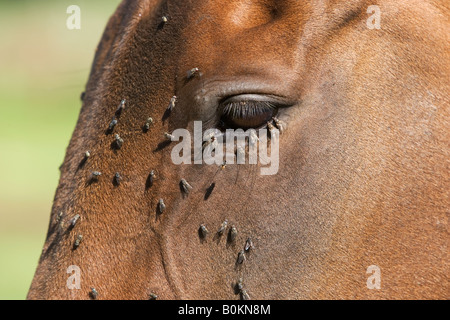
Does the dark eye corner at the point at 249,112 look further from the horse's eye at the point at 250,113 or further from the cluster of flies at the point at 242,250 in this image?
the cluster of flies at the point at 242,250

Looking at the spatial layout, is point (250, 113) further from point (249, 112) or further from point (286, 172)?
point (286, 172)

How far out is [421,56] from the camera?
3.20 m

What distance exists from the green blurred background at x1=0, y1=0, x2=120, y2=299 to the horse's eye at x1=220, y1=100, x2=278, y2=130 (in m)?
8.30

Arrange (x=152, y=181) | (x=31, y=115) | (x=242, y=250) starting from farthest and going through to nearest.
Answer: (x=31, y=115) → (x=152, y=181) → (x=242, y=250)

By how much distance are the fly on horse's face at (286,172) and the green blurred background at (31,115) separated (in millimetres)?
7878

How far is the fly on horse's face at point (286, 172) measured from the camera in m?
3.07

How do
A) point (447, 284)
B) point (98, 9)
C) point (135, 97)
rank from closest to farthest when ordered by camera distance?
point (447, 284) → point (135, 97) → point (98, 9)

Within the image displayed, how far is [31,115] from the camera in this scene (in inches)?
727

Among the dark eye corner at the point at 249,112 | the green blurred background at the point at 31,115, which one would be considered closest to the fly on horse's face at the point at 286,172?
the dark eye corner at the point at 249,112

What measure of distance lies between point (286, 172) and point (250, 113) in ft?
1.20

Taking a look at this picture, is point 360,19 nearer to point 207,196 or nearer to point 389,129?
point 389,129

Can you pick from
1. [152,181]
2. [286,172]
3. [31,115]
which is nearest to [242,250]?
[286,172]

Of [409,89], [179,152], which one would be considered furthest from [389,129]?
[179,152]

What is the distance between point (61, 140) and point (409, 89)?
48.7 feet
